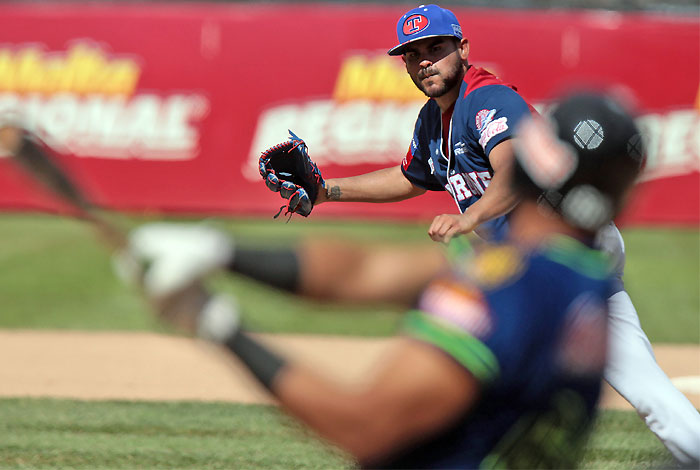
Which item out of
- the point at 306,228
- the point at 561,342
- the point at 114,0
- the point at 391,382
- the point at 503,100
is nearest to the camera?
the point at 391,382

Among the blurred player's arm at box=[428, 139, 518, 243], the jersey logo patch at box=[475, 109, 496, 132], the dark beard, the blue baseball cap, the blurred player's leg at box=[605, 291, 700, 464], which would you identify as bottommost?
the blurred player's leg at box=[605, 291, 700, 464]

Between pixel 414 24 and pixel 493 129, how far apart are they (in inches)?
28.2

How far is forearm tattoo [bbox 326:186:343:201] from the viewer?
5125 millimetres

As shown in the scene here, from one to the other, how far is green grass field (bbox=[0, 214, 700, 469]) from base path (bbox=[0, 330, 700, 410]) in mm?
312

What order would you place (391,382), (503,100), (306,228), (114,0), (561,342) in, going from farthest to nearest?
(114,0) → (306,228) → (503,100) → (561,342) → (391,382)

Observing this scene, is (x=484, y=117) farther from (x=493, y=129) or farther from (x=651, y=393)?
(x=651, y=393)

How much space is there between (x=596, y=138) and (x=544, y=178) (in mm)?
164

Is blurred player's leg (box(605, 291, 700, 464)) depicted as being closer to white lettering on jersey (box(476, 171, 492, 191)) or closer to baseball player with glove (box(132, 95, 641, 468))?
white lettering on jersey (box(476, 171, 492, 191))

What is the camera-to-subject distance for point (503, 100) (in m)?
4.69

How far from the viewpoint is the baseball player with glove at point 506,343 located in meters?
2.19

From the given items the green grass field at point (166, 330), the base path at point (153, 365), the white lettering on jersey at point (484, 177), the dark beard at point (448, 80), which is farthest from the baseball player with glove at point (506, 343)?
the base path at point (153, 365)

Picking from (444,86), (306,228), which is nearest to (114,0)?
(306,228)

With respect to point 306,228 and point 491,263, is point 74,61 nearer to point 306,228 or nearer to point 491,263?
point 306,228

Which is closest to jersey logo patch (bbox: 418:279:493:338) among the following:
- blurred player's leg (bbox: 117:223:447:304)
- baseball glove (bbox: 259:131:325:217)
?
blurred player's leg (bbox: 117:223:447:304)
